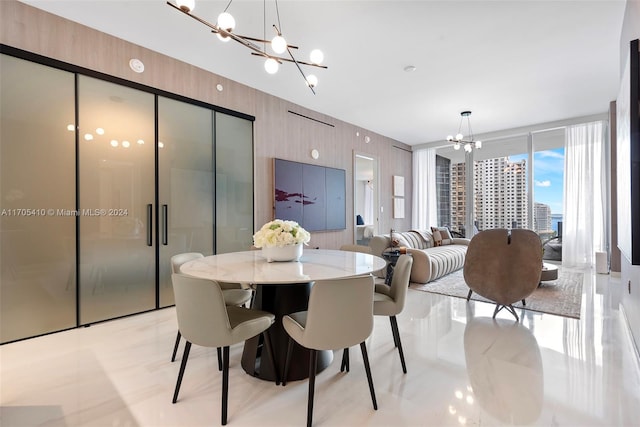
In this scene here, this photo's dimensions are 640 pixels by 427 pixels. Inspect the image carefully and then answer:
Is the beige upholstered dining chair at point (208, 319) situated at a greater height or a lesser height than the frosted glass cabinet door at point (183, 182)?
lesser

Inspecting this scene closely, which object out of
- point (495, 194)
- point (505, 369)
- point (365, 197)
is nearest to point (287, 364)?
point (505, 369)

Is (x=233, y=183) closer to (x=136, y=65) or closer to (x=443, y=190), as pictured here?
(x=136, y=65)

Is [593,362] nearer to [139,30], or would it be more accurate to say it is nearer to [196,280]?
[196,280]

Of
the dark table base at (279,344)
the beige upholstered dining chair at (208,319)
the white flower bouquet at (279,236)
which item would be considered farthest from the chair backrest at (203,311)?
the white flower bouquet at (279,236)

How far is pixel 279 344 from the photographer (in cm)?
208

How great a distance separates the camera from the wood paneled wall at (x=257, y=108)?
2695 mm

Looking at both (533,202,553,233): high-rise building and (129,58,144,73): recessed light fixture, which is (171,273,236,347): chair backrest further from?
(533,202,553,233): high-rise building

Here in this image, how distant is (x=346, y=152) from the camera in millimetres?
6188

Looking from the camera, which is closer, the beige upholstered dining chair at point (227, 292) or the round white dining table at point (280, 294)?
the round white dining table at point (280, 294)

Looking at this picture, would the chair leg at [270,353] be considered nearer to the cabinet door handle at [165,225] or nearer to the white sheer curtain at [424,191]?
the cabinet door handle at [165,225]

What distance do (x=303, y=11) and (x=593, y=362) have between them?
370cm

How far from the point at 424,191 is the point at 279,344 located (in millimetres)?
6836

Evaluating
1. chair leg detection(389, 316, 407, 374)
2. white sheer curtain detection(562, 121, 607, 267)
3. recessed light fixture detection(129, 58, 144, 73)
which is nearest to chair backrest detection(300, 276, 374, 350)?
chair leg detection(389, 316, 407, 374)

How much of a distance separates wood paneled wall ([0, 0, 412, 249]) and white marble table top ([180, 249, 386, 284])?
228 centimetres
